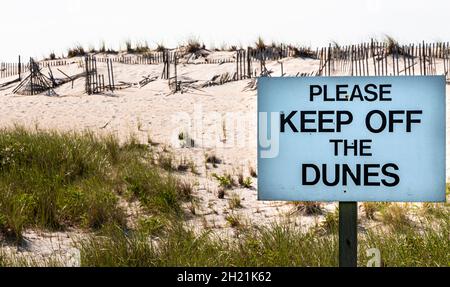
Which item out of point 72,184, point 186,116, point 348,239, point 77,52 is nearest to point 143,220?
point 72,184

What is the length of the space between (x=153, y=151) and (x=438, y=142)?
774cm

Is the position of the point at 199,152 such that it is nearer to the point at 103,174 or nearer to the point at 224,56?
the point at 103,174

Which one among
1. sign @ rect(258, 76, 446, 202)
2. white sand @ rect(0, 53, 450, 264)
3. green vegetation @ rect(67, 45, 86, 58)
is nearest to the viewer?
sign @ rect(258, 76, 446, 202)

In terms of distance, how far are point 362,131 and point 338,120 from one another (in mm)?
120

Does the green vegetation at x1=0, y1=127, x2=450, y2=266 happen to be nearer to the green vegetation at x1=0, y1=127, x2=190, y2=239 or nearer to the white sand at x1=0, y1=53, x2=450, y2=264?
the green vegetation at x1=0, y1=127, x2=190, y2=239

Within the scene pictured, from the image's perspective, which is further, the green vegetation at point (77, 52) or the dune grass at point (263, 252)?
the green vegetation at point (77, 52)

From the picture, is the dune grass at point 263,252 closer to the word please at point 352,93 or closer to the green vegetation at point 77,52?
the word please at point 352,93

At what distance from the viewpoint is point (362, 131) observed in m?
2.85

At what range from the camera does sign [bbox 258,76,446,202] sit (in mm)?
2830

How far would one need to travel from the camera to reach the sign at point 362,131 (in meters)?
2.83

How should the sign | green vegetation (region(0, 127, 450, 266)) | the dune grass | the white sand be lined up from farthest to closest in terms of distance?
the white sand, green vegetation (region(0, 127, 450, 266)), the dune grass, the sign

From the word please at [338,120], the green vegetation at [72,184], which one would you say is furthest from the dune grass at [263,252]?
the word please at [338,120]

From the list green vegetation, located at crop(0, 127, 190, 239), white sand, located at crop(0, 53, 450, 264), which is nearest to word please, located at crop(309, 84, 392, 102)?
green vegetation, located at crop(0, 127, 190, 239)

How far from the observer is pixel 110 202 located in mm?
6395
